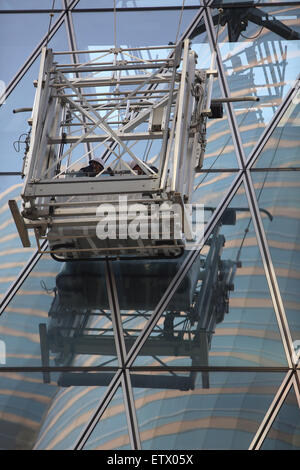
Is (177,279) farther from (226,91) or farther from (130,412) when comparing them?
(226,91)

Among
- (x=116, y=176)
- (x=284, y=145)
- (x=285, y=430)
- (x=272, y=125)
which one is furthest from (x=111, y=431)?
(x=272, y=125)

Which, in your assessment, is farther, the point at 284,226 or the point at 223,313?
the point at 284,226

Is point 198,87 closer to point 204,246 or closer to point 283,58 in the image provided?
point 204,246

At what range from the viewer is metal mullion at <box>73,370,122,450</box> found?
1656cm

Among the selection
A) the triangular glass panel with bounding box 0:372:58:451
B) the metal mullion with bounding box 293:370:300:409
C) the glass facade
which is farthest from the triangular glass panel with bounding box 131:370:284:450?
the triangular glass panel with bounding box 0:372:58:451

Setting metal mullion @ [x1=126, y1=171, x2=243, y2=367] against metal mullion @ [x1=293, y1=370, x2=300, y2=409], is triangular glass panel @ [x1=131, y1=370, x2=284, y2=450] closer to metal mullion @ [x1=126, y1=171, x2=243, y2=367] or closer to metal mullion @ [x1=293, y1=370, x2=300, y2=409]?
metal mullion @ [x1=293, y1=370, x2=300, y2=409]

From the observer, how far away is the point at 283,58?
2195 centimetres

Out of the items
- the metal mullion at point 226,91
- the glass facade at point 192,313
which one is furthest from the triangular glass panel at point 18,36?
the metal mullion at point 226,91

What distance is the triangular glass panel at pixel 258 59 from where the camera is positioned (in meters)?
20.9

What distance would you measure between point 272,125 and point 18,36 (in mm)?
6599

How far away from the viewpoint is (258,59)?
870 inches

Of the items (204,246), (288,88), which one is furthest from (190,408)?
(288,88)

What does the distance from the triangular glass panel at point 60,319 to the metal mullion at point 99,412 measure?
0.36 m

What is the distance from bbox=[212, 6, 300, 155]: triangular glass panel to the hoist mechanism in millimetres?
2051
